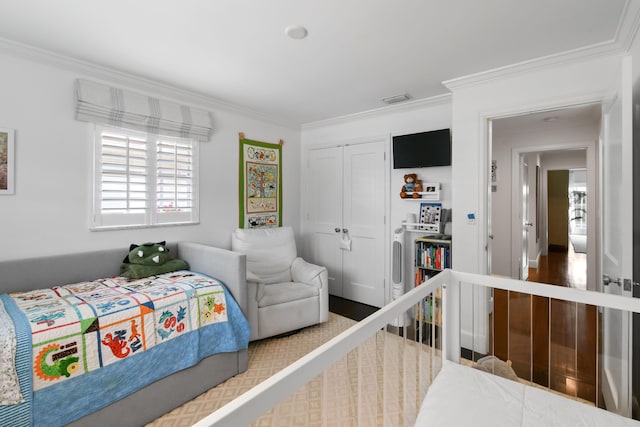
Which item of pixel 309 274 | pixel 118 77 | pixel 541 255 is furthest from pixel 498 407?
pixel 541 255

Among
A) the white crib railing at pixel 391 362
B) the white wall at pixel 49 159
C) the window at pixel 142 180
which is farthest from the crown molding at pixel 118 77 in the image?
the white crib railing at pixel 391 362

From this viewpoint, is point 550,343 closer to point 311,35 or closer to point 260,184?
point 311,35

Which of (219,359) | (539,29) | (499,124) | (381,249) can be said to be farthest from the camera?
(499,124)

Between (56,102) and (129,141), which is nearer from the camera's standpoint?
(56,102)

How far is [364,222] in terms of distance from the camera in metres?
3.88

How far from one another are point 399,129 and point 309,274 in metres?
1.90

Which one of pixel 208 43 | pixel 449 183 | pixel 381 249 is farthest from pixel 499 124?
pixel 208 43

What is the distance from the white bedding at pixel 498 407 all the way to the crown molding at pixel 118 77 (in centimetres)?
314

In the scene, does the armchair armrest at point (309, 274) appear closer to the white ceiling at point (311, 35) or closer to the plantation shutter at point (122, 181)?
the plantation shutter at point (122, 181)

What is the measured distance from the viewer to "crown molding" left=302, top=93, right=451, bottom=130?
3195mm

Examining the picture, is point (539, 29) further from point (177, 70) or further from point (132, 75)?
point (132, 75)

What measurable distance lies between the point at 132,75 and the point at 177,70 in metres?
0.44

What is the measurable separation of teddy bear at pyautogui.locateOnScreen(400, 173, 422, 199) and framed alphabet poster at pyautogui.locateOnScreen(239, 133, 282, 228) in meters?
1.60

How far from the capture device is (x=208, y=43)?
6.98 ft
